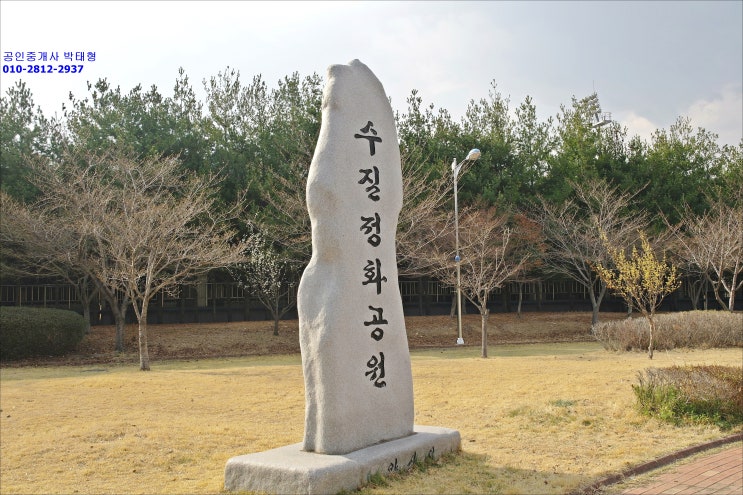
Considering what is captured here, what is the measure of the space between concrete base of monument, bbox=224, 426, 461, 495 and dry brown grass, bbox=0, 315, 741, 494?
231 millimetres

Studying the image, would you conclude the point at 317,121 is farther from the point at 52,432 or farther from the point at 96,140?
the point at 52,432

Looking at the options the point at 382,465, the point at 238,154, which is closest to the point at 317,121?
the point at 238,154

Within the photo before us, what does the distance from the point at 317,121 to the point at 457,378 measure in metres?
14.8

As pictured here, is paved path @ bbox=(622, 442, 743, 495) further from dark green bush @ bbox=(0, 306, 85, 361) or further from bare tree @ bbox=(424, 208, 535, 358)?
dark green bush @ bbox=(0, 306, 85, 361)

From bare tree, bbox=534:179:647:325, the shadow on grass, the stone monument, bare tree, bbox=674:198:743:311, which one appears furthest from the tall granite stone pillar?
bare tree, bbox=534:179:647:325

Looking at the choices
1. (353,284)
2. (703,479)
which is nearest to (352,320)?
(353,284)

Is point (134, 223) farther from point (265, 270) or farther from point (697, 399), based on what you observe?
point (697, 399)

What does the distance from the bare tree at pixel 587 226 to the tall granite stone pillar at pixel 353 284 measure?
21.3 m

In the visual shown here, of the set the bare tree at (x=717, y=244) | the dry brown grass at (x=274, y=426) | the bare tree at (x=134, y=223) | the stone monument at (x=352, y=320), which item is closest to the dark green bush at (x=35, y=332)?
the bare tree at (x=134, y=223)

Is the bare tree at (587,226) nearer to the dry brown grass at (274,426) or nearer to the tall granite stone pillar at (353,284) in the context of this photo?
the dry brown grass at (274,426)

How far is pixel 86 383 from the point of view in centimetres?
1435

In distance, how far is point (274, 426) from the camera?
9.95 m

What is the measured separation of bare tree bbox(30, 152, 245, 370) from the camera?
17.9 metres

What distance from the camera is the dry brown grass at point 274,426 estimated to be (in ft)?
23.7
